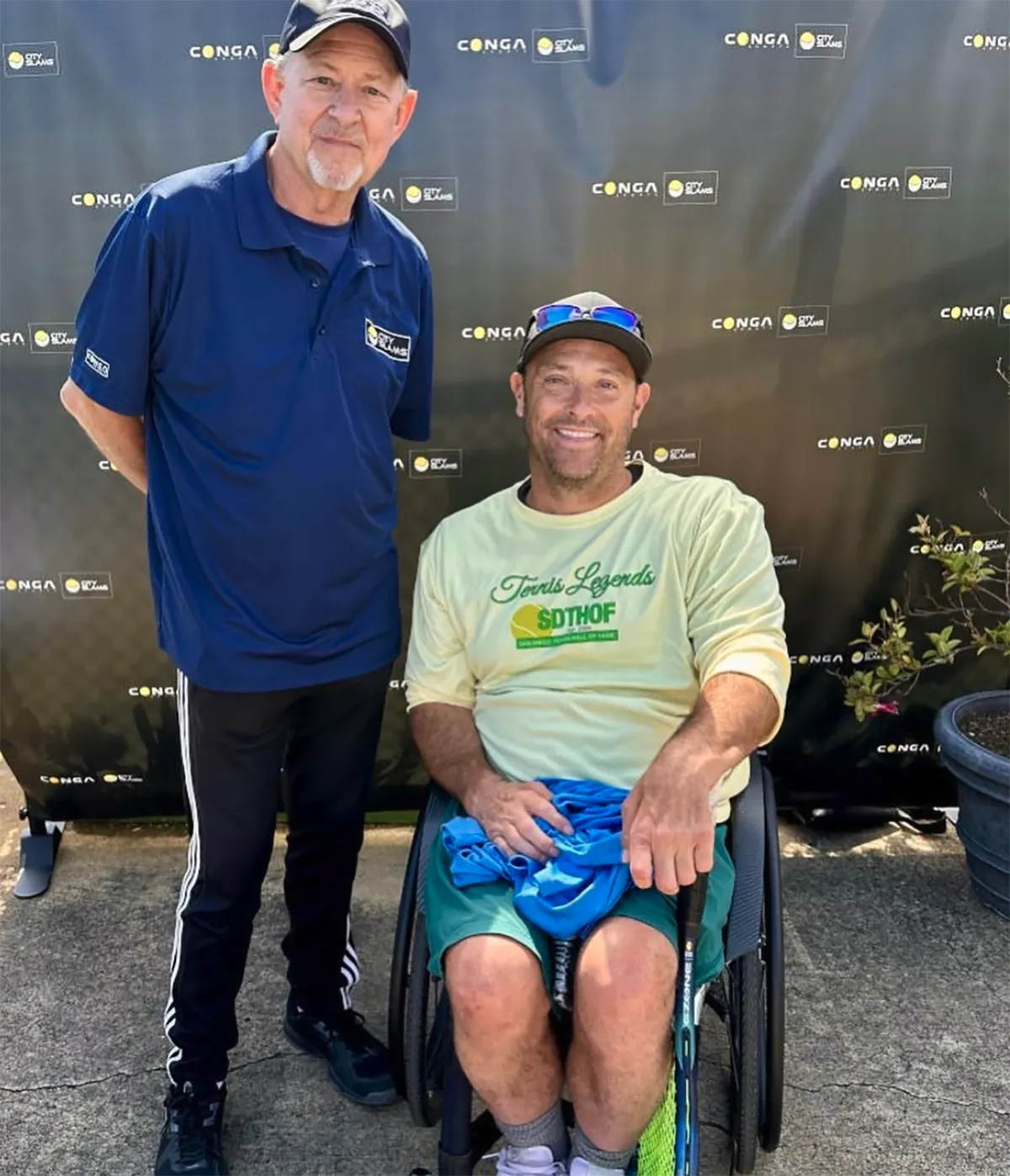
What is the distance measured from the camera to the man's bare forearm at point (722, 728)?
1.59 metres

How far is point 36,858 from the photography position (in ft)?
8.98

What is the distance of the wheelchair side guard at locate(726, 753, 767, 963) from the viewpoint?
1.56 m

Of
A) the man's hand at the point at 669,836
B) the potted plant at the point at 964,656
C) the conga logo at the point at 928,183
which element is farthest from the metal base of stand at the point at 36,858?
the conga logo at the point at 928,183

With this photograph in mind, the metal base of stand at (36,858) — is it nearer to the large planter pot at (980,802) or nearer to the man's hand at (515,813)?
the man's hand at (515,813)

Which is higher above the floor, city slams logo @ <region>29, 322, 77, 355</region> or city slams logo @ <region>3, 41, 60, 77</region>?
city slams logo @ <region>3, 41, 60, 77</region>

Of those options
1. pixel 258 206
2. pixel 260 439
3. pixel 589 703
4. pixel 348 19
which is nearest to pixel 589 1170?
pixel 589 703

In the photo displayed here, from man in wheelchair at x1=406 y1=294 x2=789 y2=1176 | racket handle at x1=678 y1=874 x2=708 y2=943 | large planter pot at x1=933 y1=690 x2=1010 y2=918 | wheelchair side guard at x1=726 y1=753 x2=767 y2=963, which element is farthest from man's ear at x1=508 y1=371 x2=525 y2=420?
large planter pot at x1=933 y1=690 x2=1010 y2=918

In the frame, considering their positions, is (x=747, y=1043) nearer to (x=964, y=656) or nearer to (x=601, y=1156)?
(x=601, y=1156)

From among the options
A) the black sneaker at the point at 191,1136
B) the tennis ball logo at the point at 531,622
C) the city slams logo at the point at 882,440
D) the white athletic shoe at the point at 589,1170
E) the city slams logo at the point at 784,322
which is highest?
the city slams logo at the point at 784,322

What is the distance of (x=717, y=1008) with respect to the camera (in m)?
1.86

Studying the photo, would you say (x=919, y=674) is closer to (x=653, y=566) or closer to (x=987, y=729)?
(x=987, y=729)

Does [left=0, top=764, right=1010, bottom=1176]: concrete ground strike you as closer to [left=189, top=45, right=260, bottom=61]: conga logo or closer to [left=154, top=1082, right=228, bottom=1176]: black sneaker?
[left=154, top=1082, right=228, bottom=1176]: black sneaker

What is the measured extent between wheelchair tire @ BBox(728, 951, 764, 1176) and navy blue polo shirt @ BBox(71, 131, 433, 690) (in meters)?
0.83

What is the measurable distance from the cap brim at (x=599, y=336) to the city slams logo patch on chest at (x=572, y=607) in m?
0.40
